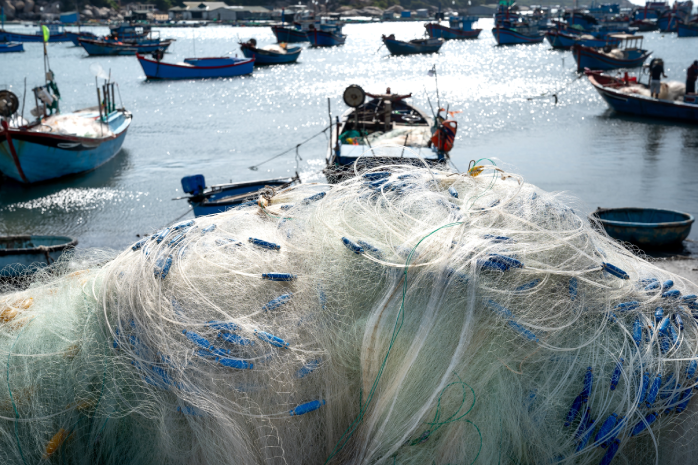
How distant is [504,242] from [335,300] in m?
1.01

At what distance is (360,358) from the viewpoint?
285 centimetres

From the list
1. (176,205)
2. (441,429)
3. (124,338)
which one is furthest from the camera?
(176,205)

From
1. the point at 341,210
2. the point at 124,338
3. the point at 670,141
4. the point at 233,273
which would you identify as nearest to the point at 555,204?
the point at 341,210

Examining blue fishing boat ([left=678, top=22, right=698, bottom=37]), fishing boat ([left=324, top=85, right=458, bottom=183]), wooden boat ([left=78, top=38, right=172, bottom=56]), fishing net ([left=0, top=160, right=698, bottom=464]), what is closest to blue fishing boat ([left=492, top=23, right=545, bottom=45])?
blue fishing boat ([left=678, top=22, right=698, bottom=37])

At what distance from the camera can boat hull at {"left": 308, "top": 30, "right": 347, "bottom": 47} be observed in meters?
58.1

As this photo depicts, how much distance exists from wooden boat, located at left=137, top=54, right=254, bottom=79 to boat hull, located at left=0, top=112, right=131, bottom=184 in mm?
20419

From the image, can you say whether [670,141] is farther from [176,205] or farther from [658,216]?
[176,205]

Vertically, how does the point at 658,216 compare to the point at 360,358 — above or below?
below

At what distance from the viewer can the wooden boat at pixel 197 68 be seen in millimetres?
33531

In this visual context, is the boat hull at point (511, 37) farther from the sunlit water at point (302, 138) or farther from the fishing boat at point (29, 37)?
the fishing boat at point (29, 37)

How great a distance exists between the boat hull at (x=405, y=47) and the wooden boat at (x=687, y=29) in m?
32.9

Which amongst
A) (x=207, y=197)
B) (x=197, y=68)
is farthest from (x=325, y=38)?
(x=207, y=197)

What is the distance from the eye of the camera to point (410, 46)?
50.4 m

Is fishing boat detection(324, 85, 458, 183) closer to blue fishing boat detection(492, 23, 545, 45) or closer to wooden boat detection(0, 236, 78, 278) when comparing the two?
wooden boat detection(0, 236, 78, 278)
